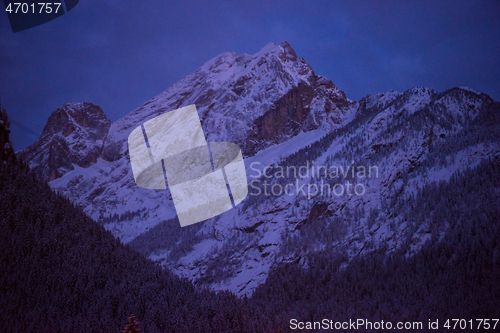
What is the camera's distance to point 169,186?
19200cm

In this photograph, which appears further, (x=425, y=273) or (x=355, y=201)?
(x=355, y=201)

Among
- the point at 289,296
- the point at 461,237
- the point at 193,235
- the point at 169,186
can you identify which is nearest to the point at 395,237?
the point at 461,237

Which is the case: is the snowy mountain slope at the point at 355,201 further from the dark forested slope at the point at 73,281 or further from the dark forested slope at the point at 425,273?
the dark forested slope at the point at 73,281

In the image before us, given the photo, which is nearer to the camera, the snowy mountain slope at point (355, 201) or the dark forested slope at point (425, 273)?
the dark forested slope at point (425, 273)
